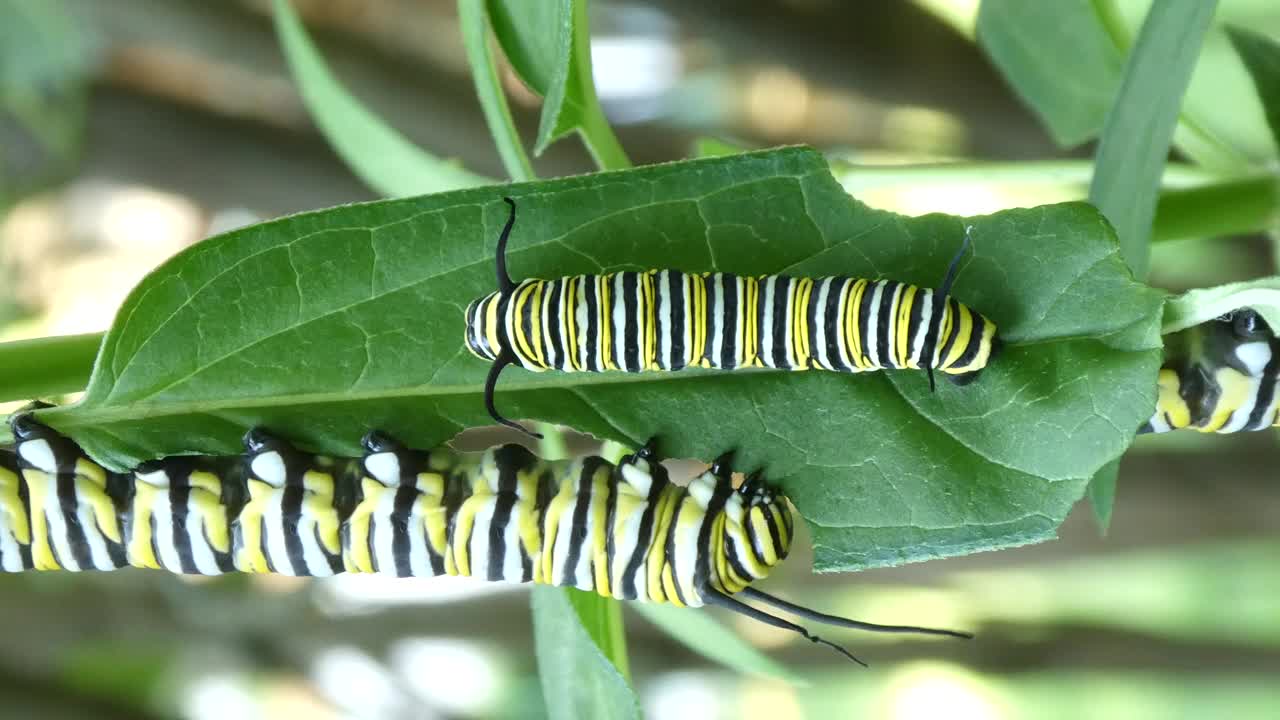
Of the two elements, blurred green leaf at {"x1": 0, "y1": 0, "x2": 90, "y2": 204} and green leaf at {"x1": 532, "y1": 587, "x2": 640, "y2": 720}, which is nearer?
green leaf at {"x1": 532, "y1": 587, "x2": 640, "y2": 720}

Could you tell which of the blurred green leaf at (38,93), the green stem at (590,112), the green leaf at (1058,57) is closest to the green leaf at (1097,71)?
the green leaf at (1058,57)

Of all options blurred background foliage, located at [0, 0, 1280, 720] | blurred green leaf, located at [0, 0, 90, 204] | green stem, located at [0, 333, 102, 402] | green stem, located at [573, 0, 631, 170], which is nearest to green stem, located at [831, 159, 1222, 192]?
green stem, located at [573, 0, 631, 170]

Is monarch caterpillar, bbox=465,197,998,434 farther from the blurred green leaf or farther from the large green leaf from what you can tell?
the blurred green leaf

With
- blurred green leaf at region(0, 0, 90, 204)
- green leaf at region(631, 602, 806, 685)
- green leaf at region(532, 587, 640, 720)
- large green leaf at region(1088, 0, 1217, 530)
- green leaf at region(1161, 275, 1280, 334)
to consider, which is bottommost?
green leaf at region(532, 587, 640, 720)

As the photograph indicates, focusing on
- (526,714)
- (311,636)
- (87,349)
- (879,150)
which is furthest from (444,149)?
(87,349)

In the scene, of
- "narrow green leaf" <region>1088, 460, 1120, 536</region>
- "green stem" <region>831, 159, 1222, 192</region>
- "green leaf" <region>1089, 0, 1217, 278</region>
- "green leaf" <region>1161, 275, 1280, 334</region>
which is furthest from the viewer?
"green stem" <region>831, 159, 1222, 192</region>
